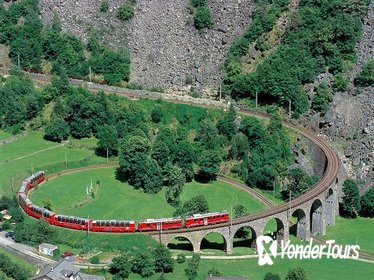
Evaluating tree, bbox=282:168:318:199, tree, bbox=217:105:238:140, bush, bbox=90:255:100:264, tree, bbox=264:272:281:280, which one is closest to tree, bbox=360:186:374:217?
tree, bbox=282:168:318:199

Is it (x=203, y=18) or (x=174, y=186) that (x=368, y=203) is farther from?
(x=203, y=18)

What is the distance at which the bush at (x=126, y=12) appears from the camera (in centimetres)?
18325

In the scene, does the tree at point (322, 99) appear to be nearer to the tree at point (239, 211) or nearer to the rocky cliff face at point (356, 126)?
the rocky cliff face at point (356, 126)

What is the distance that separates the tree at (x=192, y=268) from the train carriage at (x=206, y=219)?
732cm

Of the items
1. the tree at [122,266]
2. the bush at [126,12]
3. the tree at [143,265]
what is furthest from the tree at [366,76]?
the tree at [122,266]

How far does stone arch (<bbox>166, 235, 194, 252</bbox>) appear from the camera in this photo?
425ft

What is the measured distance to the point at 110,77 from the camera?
178250 millimetres

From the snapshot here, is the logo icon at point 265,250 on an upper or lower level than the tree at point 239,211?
lower

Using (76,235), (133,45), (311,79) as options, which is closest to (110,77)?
(133,45)

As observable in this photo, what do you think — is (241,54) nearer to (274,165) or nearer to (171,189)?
(274,165)

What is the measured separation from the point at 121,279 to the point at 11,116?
5883 centimetres

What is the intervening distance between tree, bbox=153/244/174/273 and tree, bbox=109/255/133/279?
360 cm

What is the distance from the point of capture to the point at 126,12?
18312 centimetres

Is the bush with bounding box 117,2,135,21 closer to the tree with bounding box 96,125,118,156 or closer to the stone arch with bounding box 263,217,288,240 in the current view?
the tree with bounding box 96,125,118,156
